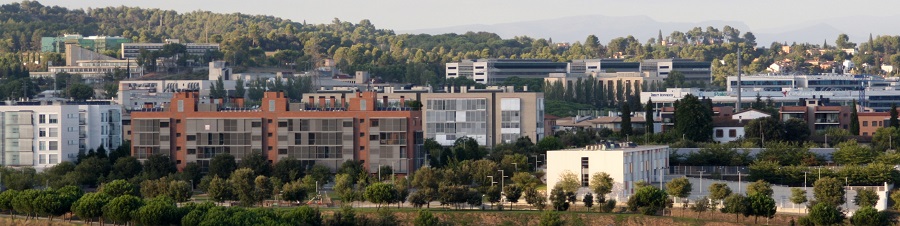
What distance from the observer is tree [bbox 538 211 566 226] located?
60281mm

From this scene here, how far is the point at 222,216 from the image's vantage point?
57.3 metres

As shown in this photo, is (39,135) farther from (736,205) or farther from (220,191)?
(736,205)

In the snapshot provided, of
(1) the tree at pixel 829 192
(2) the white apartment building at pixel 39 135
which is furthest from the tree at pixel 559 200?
(2) the white apartment building at pixel 39 135

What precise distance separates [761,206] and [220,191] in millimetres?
18338

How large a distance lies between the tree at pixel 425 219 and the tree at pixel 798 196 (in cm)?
1284

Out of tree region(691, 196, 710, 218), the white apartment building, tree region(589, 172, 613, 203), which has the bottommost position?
tree region(691, 196, 710, 218)

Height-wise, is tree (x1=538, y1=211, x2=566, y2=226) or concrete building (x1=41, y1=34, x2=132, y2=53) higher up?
concrete building (x1=41, y1=34, x2=132, y2=53)

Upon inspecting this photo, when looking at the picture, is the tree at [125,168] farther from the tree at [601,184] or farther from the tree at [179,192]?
the tree at [601,184]

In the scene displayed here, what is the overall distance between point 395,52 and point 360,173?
116876 millimetres

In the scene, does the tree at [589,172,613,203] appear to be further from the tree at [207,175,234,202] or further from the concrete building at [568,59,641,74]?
the concrete building at [568,59,641,74]

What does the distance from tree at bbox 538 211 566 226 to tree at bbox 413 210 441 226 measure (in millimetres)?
3354

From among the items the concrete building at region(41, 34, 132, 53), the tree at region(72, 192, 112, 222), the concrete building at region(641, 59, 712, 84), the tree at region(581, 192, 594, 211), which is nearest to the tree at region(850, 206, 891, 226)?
the tree at region(581, 192, 594, 211)

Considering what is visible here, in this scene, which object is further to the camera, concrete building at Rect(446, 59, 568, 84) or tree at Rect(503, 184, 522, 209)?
concrete building at Rect(446, 59, 568, 84)

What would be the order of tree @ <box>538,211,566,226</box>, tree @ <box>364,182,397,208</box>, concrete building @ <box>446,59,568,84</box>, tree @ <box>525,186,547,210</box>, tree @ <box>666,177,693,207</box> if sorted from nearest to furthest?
tree @ <box>538,211,566,226</box>
tree @ <box>364,182,397,208</box>
tree @ <box>525,186,547,210</box>
tree @ <box>666,177,693,207</box>
concrete building @ <box>446,59,568,84</box>
